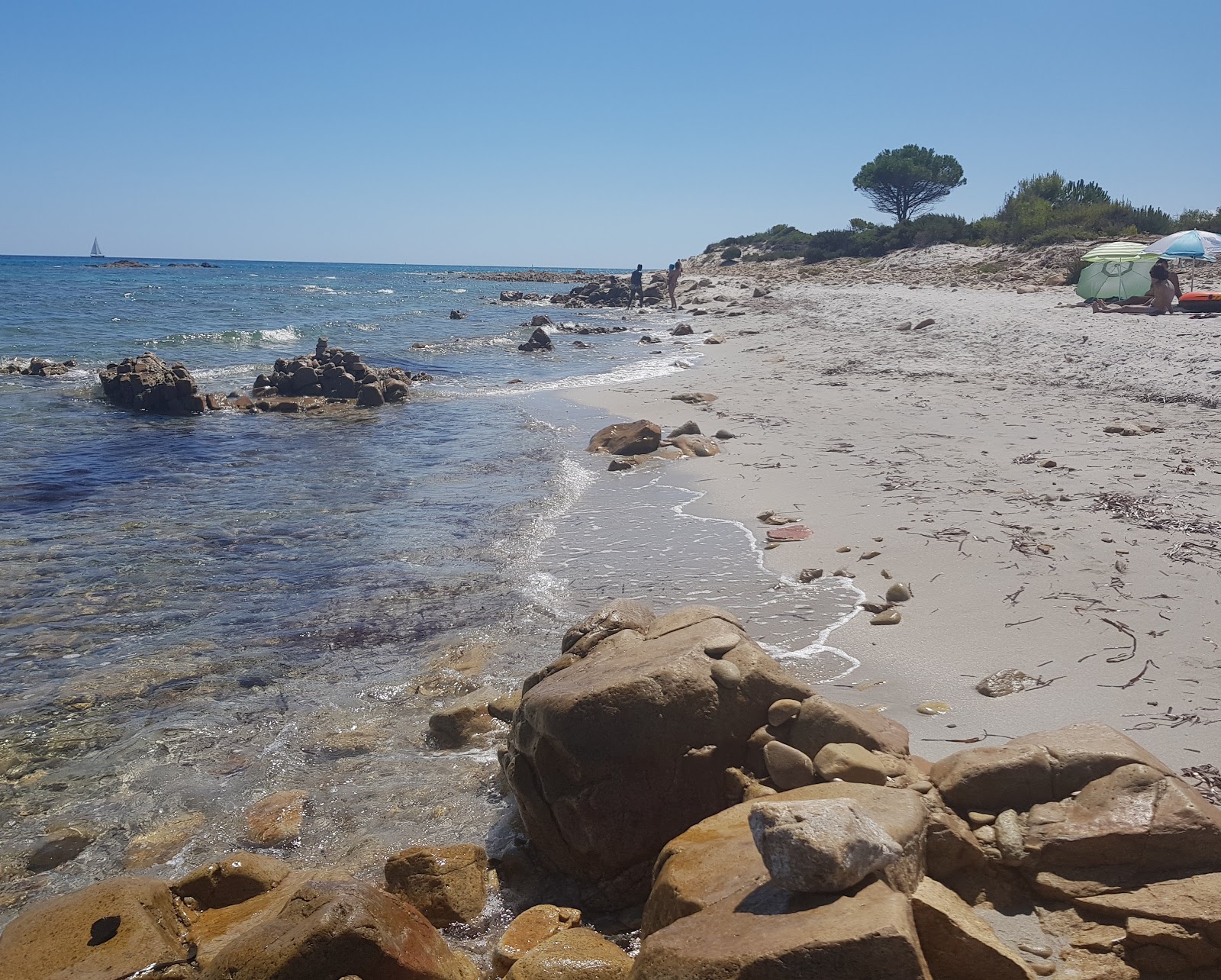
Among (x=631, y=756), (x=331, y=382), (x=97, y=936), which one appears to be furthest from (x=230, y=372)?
(x=631, y=756)

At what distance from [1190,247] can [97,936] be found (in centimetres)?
2279

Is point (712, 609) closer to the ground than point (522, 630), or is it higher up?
higher up

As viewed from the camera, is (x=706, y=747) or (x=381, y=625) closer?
(x=706, y=747)

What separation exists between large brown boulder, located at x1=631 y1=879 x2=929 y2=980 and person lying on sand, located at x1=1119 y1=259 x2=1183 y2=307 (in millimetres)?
19185

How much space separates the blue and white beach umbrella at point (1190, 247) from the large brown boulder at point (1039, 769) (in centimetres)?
1949

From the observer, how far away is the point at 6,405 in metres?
16.2

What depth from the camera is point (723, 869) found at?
2.97 metres

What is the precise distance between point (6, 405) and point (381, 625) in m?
14.1

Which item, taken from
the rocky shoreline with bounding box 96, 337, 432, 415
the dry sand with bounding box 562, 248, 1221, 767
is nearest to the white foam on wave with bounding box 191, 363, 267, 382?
the rocky shoreline with bounding box 96, 337, 432, 415

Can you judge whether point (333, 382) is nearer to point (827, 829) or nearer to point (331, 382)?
point (331, 382)

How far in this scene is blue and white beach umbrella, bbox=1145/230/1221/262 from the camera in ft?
61.5

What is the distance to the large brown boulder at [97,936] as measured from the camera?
3020 mm

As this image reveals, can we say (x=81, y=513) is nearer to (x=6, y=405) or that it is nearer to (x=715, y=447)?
(x=715, y=447)

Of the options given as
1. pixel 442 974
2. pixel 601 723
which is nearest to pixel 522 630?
pixel 601 723
